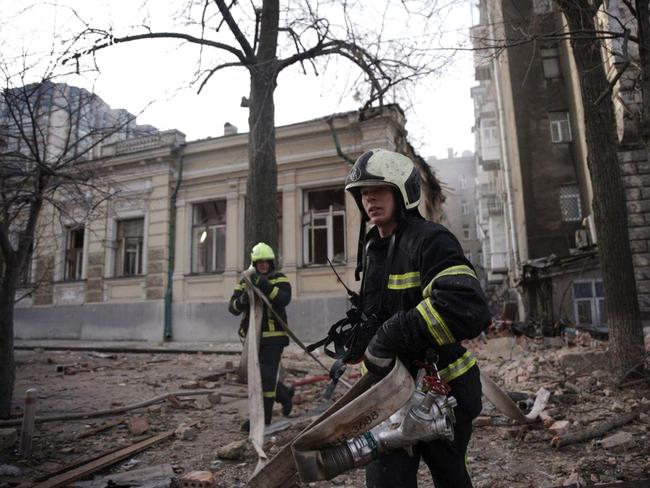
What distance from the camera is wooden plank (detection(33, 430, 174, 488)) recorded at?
3.47 meters

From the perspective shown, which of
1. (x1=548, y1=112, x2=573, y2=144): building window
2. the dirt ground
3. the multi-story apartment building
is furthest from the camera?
the multi-story apartment building

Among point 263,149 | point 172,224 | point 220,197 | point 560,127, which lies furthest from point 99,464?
point 560,127

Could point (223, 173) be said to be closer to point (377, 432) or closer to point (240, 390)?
point (240, 390)

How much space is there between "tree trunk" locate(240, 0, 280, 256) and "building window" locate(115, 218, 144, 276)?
35.7ft

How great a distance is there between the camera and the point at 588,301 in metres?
14.1

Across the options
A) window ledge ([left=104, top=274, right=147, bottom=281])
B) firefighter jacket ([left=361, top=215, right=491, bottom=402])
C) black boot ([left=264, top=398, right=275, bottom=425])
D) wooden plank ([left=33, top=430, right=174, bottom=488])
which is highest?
window ledge ([left=104, top=274, right=147, bottom=281])

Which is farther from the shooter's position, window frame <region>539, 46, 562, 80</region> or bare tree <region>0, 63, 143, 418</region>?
window frame <region>539, 46, 562, 80</region>

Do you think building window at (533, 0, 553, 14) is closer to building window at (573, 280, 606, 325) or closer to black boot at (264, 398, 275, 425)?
black boot at (264, 398, 275, 425)

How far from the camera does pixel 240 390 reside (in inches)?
285

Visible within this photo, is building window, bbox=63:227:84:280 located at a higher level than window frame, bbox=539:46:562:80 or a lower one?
lower

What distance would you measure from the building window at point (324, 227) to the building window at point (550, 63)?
11.8 m

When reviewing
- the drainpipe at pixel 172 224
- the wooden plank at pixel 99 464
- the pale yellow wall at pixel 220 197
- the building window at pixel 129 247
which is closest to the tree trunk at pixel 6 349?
the wooden plank at pixel 99 464

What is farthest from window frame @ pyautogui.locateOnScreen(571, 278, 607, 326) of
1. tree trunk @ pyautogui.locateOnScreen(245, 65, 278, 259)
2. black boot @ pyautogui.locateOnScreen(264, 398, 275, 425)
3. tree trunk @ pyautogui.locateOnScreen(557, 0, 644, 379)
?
black boot @ pyautogui.locateOnScreen(264, 398, 275, 425)

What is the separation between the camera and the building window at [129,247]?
17270 mm
